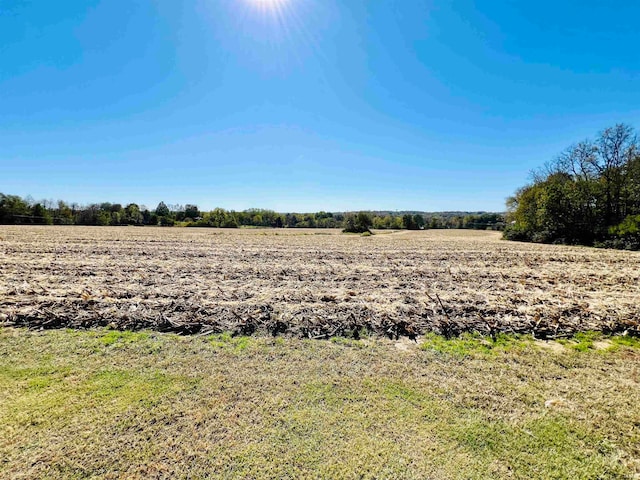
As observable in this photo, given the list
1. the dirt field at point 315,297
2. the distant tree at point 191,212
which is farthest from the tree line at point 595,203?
the distant tree at point 191,212

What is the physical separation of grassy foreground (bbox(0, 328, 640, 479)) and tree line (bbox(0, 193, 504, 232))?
4510cm

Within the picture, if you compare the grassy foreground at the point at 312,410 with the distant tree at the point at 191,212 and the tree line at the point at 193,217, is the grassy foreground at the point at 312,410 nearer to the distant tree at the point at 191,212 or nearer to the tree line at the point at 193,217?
the tree line at the point at 193,217

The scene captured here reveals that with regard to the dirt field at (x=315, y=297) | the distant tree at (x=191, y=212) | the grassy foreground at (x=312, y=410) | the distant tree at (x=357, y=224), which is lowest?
the grassy foreground at (x=312, y=410)

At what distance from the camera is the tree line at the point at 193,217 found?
167 ft

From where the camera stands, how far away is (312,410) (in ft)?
9.44

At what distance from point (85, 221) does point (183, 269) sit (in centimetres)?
6879

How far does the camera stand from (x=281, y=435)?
2.54 metres

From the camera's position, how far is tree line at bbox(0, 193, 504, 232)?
50.8 m

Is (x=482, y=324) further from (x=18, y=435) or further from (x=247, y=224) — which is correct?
(x=247, y=224)

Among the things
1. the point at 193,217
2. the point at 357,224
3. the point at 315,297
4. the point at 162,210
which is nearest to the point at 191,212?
the point at 193,217

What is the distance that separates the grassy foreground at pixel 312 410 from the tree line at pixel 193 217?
148 ft

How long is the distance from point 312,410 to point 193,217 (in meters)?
84.0

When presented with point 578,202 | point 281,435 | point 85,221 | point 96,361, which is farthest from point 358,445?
point 85,221

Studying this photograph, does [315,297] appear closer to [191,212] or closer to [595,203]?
[595,203]
